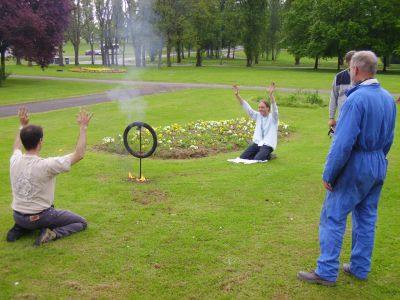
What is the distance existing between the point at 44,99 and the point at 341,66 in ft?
130

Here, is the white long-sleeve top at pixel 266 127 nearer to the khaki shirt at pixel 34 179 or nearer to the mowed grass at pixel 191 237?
the mowed grass at pixel 191 237

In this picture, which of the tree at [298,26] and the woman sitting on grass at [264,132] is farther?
the tree at [298,26]

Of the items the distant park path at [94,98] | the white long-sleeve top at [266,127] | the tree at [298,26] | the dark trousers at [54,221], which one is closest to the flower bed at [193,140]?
the white long-sleeve top at [266,127]

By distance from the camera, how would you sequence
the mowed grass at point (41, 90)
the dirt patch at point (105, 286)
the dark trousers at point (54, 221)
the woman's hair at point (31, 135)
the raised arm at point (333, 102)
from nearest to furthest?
the dirt patch at point (105, 286), the woman's hair at point (31, 135), the dark trousers at point (54, 221), the raised arm at point (333, 102), the mowed grass at point (41, 90)

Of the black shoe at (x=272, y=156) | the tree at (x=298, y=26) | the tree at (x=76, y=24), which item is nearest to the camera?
the black shoe at (x=272, y=156)

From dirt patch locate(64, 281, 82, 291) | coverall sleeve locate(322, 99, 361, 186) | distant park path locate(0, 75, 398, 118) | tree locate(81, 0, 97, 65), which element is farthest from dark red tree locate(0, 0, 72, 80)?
coverall sleeve locate(322, 99, 361, 186)

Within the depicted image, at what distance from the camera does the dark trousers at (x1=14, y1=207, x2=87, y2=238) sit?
5469 mm

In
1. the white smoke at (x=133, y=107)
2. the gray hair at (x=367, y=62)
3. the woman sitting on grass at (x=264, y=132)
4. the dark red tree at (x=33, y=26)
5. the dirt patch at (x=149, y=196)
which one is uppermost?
the dark red tree at (x=33, y=26)

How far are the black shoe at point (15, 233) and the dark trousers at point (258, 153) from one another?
5.42m

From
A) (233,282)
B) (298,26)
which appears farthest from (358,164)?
(298,26)

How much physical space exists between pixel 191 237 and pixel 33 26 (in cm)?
2631

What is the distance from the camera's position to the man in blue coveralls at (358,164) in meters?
4.25

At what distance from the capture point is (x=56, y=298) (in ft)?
14.2

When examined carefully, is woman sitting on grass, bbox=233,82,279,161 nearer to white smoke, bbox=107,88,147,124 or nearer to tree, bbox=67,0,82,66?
white smoke, bbox=107,88,147,124
